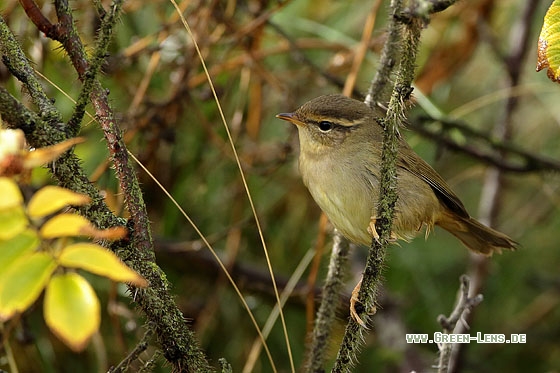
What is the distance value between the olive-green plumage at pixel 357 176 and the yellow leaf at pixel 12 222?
4.93 feet

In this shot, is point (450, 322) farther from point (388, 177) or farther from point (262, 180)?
point (262, 180)

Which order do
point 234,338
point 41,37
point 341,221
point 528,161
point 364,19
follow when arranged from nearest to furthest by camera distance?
point 341,221, point 41,37, point 528,161, point 234,338, point 364,19

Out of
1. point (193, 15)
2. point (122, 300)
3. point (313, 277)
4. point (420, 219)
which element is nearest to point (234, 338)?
point (122, 300)

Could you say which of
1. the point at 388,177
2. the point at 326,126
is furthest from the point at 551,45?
the point at 326,126

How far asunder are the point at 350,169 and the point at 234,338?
1442 millimetres

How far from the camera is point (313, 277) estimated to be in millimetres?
2977

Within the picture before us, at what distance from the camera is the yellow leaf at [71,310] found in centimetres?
96

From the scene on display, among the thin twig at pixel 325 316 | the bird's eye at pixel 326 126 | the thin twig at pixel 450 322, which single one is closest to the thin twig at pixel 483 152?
the bird's eye at pixel 326 126

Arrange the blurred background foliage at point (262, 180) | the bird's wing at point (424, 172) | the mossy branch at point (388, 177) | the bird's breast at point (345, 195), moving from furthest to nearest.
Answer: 1. the blurred background foliage at point (262, 180)
2. the bird's wing at point (424, 172)
3. the bird's breast at point (345, 195)
4. the mossy branch at point (388, 177)

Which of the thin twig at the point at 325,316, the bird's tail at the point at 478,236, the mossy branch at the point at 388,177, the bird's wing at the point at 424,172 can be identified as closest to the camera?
the mossy branch at the point at 388,177

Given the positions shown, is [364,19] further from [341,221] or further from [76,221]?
[76,221]

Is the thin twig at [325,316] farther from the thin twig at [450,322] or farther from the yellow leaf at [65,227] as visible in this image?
the yellow leaf at [65,227]

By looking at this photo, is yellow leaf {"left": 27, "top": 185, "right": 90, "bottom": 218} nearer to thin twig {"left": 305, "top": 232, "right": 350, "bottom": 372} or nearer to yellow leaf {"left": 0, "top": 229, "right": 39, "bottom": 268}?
yellow leaf {"left": 0, "top": 229, "right": 39, "bottom": 268}

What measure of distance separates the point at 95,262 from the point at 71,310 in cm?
8
